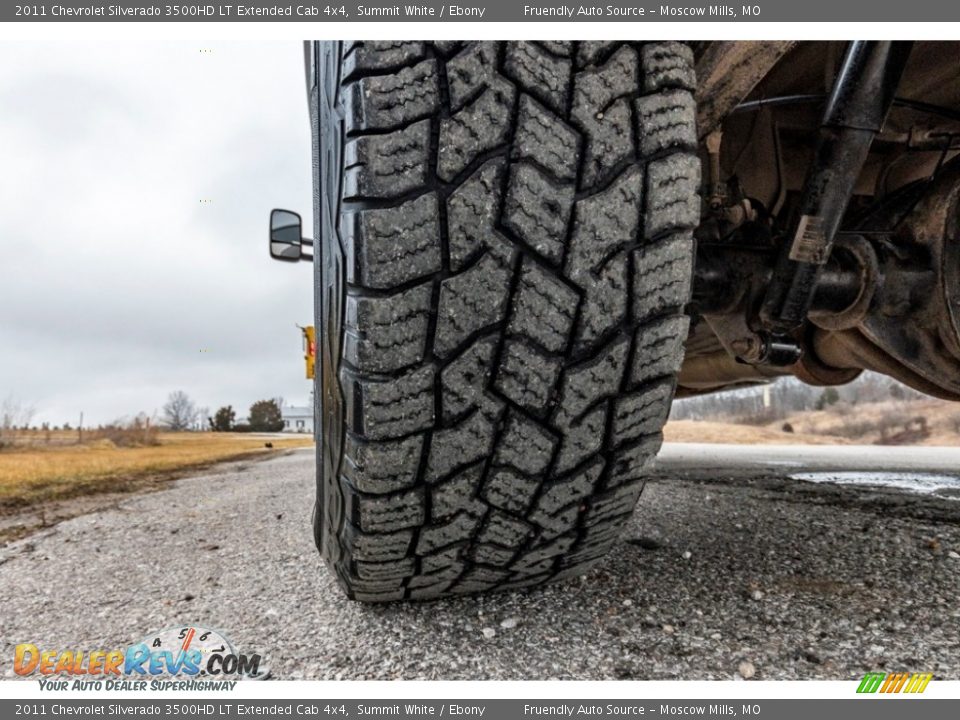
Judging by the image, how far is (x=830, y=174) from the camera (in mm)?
847

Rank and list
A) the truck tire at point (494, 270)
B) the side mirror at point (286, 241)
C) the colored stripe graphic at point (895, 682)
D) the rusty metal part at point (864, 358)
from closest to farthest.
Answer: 1. the truck tire at point (494, 270)
2. the colored stripe graphic at point (895, 682)
3. the rusty metal part at point (864, 358)
4. the side mirror at point (286, 241)

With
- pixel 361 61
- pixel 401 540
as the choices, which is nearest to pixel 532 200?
pixel 361 61

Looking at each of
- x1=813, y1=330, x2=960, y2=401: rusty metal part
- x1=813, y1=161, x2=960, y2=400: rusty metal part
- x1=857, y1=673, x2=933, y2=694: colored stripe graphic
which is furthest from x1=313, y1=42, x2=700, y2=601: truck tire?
x1=813, y1=330, x2=960, y2=401: rusty metal part

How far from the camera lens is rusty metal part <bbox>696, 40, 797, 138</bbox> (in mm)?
720

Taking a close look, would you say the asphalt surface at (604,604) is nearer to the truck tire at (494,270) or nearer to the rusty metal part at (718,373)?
the truck tire at (494,270)

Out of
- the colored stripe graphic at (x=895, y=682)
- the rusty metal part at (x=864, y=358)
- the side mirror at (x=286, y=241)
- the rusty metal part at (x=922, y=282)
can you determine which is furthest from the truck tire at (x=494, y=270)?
the side mirror at (x=286, y=241)

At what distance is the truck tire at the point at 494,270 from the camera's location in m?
0.59

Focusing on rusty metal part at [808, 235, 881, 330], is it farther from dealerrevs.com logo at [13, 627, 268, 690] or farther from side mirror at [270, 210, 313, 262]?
side mirror at [270, 210, 313, 262]

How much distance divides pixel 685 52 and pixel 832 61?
49 cm

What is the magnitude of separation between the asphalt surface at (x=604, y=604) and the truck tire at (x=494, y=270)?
0.22 metres

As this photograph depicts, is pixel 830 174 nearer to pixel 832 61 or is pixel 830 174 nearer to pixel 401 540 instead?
pixel 832 61

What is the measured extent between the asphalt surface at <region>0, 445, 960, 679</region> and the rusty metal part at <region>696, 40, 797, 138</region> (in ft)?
2.53

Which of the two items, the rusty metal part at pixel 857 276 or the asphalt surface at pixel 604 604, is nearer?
the asphalt surface at pixel 604 604

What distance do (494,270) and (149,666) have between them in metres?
0.77
